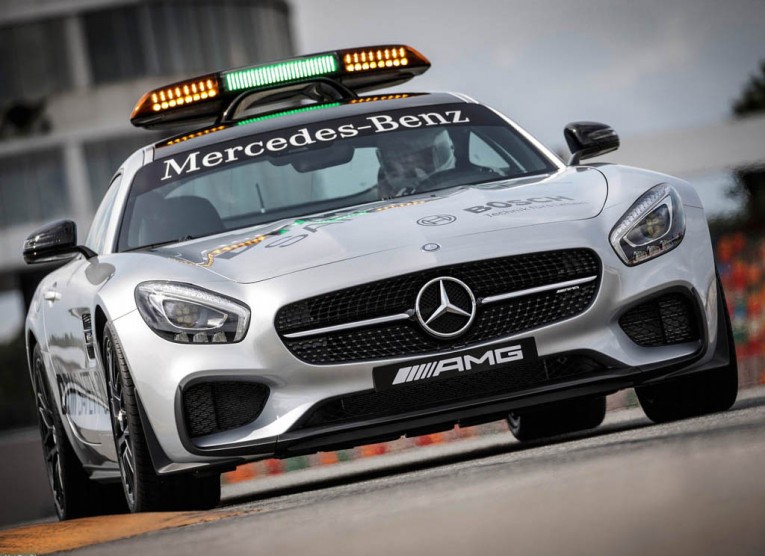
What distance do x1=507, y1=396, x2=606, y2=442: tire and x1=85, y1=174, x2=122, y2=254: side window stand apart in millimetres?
2464

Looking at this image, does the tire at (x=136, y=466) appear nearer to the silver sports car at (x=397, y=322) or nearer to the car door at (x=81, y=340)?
the silver sports car at (x=397, y=322)

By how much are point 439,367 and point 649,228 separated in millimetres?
1016

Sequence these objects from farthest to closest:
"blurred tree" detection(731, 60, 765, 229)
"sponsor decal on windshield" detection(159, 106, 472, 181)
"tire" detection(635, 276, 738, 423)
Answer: "blurred tree" detection(731, 60, 765, 229)
"sponsor decal on windshield" detection(159, 106, 472, 181)
"tire" detection(635, 276, 738, 423)

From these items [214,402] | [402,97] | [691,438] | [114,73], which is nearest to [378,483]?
[214,402]

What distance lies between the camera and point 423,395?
6086 millimetres

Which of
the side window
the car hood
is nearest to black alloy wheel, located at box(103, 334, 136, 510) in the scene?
the car hood

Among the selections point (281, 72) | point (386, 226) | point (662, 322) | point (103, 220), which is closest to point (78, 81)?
point (281, 72)

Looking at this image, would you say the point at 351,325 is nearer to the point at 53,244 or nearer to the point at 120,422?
the point at 120,422

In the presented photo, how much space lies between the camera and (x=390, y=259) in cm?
607

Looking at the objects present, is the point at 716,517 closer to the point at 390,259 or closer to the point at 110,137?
the point at 390,259

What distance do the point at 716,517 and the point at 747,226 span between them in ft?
62.8

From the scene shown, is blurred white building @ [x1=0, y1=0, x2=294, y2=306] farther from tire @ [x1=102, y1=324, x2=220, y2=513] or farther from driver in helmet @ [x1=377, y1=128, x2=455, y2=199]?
tire @ [x1=102, y1=324, x2=220, y2=513]

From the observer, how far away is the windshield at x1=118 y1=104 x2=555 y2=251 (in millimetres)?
7477

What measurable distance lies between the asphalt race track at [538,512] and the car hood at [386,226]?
33.9 inches
